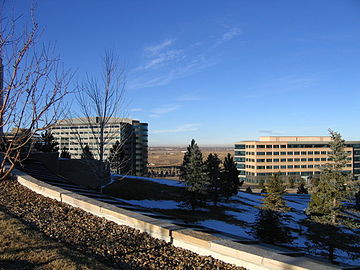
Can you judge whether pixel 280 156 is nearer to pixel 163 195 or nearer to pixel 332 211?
pixel 163 195

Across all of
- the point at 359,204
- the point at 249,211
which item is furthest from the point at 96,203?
the point at 359,204

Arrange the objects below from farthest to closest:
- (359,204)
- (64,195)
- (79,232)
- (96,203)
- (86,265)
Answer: (359,204) → (64,195) → (96,203) → (79,232) → (86,265)

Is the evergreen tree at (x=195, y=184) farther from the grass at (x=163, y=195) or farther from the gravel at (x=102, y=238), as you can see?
the gravel at (x=102, y=238)

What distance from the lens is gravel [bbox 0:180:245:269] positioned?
4441 mm

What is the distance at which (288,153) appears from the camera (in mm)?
82875

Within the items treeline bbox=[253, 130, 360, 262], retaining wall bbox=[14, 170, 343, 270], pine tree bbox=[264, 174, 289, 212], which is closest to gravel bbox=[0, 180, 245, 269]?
retaining wall bbox=[14, 170, 343, 270]

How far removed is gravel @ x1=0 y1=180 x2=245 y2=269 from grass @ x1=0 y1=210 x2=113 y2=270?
1.02 feet

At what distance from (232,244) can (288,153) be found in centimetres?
8452

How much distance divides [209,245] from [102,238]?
2.09 metres

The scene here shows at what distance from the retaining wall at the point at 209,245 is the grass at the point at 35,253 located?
1.59 meters

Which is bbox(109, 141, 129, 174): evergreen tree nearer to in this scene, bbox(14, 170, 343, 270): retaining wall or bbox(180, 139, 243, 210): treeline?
bbox(14, 170, 343, 270): retaining wall

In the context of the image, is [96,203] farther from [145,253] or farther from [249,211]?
[249,211]

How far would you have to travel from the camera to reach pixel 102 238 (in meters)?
5.31

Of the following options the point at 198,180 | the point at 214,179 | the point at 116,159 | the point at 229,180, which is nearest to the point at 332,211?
the point at 198,180
